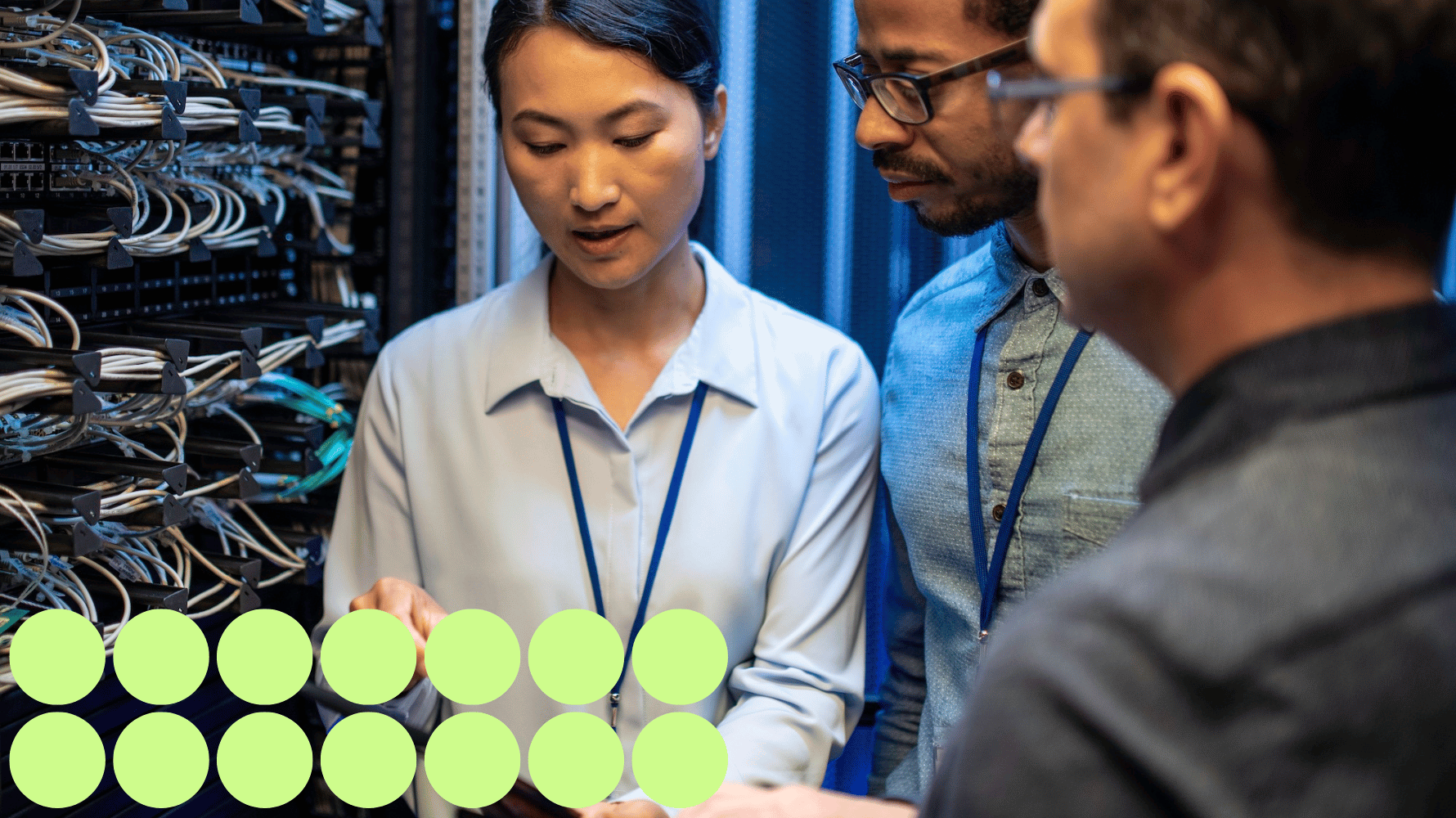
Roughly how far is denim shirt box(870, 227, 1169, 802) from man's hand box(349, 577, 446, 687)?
0.58m

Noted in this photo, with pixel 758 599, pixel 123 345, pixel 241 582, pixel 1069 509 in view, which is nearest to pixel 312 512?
pixel 241 582

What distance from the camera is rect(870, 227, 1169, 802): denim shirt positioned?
1186 mm

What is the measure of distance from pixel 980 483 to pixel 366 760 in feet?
2.40

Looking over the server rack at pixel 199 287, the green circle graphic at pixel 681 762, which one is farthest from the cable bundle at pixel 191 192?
the green circle graphic at pixel 681 762

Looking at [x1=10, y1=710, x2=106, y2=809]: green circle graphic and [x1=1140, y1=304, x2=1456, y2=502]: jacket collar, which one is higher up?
[x1=1140, y1=304, x2=1456, y2=502]: jacket collar

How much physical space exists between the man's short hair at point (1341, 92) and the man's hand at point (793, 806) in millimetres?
590

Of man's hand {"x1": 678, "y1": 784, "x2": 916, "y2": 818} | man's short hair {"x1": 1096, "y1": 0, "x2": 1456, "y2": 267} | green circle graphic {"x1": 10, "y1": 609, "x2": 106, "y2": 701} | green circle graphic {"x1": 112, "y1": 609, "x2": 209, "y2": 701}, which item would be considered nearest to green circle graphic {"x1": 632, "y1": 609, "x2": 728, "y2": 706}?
man's hand {"x1": 678, "y1": 784, "x2": 916, "y2": 818}

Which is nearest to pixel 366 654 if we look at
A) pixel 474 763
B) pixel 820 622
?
pixel 474 763

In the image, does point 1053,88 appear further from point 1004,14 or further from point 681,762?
point 681,762

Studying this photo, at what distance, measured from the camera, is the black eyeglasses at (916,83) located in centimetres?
109

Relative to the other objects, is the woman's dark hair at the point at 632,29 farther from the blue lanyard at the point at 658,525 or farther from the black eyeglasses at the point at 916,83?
the blue lanyard at the point at 658,525

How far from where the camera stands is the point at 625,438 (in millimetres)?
1416

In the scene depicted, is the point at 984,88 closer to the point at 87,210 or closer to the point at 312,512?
the point at 87,210

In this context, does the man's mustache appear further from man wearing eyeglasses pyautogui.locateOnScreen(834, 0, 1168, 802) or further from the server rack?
the server rack
